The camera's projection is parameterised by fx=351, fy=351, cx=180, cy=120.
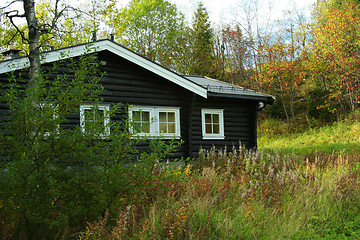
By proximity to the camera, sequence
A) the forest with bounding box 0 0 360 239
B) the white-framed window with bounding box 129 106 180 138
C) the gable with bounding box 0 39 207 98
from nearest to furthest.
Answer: the forest with bounding box 0 0 360 239, the gable with bounding box 0 39 207 98, the white-framed window with bounding box 129 106 180 138

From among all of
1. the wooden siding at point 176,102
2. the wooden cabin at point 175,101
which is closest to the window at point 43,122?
the wooden cabin at point 175,101

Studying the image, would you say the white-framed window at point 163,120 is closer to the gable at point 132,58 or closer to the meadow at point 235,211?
the gable at point 132,58

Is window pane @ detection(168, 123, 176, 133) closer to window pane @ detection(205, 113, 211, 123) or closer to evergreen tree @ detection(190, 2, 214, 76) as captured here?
window pane @ detection(205, 113, 211, 123)

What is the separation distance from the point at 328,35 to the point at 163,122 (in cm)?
1489

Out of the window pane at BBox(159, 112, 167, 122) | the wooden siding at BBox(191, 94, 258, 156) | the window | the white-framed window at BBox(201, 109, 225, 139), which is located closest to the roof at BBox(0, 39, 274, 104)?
the wooden siding at BBox(191, 94, 258, 156)

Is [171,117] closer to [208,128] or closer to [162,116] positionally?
[162,116]

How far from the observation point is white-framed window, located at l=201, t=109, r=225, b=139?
13.3 metres

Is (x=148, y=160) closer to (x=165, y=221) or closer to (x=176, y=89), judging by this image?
(x=165, y=221)

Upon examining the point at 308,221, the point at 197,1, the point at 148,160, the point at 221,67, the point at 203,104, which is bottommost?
the point at 308,221

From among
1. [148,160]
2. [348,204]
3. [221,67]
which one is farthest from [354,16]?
[148,160]

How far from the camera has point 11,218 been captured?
14.0 feet

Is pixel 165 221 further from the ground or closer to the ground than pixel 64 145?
closer to the ground

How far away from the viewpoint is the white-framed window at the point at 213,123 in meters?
13.3

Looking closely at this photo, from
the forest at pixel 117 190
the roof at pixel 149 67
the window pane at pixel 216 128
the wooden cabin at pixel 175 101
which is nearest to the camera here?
the forest at pixel 117 190
